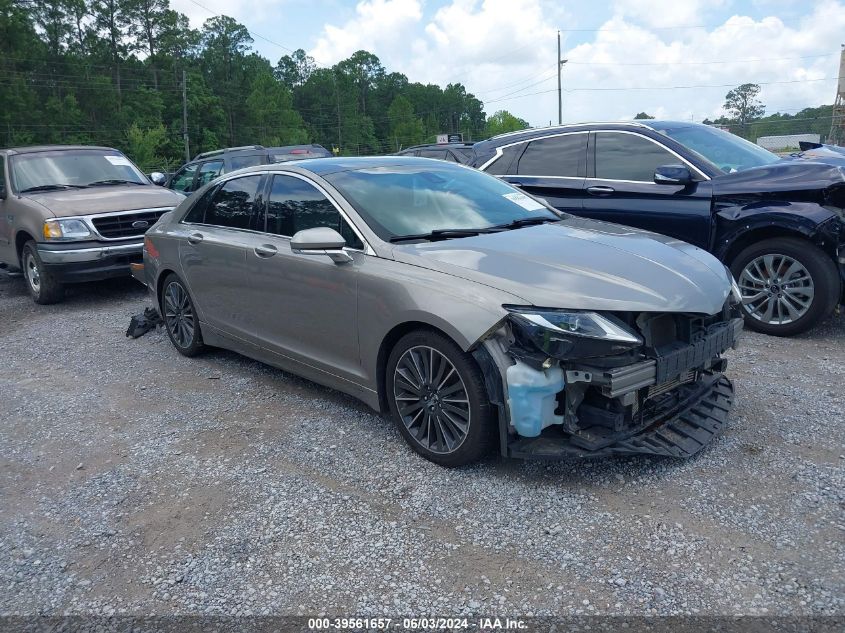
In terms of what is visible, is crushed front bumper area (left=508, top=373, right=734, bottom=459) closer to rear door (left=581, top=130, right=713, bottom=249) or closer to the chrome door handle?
the chrome door handle

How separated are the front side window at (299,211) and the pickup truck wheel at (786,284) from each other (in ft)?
11.1

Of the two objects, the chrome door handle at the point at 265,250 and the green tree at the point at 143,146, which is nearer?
the chrome door handle at the point at 265,250

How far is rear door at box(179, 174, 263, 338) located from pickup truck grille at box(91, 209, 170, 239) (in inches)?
119

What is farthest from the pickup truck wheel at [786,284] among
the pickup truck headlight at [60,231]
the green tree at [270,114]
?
the green tree at [270,114]

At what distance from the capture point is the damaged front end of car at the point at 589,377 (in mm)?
3230

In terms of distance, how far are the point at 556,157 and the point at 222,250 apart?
3.59 m

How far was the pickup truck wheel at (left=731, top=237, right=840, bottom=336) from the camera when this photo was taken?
5.57 metres

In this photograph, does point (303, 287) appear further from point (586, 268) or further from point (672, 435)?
point (672, 435)

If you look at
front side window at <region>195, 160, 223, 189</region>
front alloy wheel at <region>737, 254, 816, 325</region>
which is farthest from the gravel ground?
front side window at <region>195, 160, 223, 189</region>

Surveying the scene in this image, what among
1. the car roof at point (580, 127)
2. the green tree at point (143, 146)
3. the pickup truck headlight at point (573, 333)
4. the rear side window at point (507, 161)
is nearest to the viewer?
the pickup truck headlight at point (573, 333)

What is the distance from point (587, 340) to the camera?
3211mm

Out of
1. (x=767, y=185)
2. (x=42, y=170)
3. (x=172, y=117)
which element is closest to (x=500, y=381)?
(x=767, y=185)

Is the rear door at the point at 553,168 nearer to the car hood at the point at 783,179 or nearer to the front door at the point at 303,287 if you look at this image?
the car hood at the point at 783,179

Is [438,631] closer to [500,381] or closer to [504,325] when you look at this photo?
[500,381]
